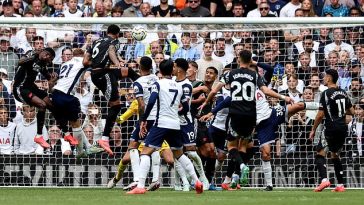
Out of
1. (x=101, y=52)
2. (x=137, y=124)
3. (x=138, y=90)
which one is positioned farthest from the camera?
(x=101, y=52)

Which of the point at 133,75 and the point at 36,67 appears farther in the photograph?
the point at 36,67

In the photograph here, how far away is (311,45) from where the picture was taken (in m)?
23.2

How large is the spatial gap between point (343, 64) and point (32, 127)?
246 inches

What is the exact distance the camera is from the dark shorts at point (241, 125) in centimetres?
2066

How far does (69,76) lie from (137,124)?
179cm

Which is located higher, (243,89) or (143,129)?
(243,89)

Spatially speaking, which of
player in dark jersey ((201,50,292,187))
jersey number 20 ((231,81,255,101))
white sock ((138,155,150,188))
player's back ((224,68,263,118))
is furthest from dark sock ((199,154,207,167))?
white sock ((138,155,150,188))

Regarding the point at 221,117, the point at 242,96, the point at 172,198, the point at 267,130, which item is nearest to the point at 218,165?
the point at 221,117

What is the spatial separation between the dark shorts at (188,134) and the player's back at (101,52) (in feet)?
6.76

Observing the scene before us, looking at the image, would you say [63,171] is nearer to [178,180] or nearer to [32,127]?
[32,127]

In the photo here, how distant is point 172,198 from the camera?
1788cm

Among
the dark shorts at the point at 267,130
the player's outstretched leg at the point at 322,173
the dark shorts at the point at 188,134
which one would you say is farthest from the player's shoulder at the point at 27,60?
the player's outstretched leg at the point at 322,173

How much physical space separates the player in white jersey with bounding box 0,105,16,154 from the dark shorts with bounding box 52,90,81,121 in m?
1.33

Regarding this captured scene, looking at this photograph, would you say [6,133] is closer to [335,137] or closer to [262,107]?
[262,107]
